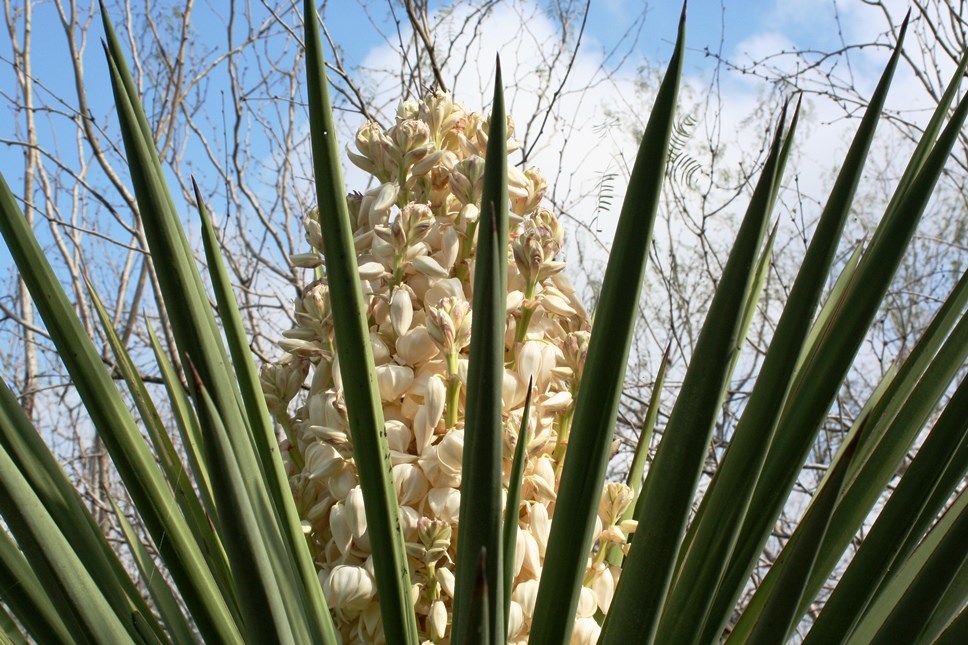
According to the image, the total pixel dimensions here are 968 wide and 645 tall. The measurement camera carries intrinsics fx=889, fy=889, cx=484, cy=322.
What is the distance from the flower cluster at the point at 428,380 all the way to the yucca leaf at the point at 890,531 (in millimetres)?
220

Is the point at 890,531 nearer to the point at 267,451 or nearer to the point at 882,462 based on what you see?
the point at 882,462

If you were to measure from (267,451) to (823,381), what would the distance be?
0.45 metres

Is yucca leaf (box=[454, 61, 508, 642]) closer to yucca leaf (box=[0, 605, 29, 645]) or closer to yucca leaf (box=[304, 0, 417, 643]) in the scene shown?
yucca leaf (box=[304, 0, 417, 643])

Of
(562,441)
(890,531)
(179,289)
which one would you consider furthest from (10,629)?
(890,531)

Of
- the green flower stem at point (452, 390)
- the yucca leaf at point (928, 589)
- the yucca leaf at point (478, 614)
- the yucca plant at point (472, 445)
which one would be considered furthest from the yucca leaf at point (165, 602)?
the yucca leaf at point (928, 589)

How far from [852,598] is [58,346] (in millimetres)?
621

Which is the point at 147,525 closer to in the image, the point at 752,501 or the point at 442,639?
the point at 442,639

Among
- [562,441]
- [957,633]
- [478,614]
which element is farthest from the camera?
[562,441]

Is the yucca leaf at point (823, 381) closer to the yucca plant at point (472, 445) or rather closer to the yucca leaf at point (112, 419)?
the yucca plant at point (472, 445)

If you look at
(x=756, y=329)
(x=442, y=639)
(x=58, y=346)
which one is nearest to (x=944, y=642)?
(x=442, y=639)

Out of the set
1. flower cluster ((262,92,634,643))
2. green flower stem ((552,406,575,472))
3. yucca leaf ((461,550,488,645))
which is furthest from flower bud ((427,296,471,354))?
yucca leaf ((461,550,488,645))

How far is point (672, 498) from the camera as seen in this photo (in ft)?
1.74

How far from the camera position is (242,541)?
0.50 m

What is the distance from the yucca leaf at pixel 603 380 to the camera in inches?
22.2
